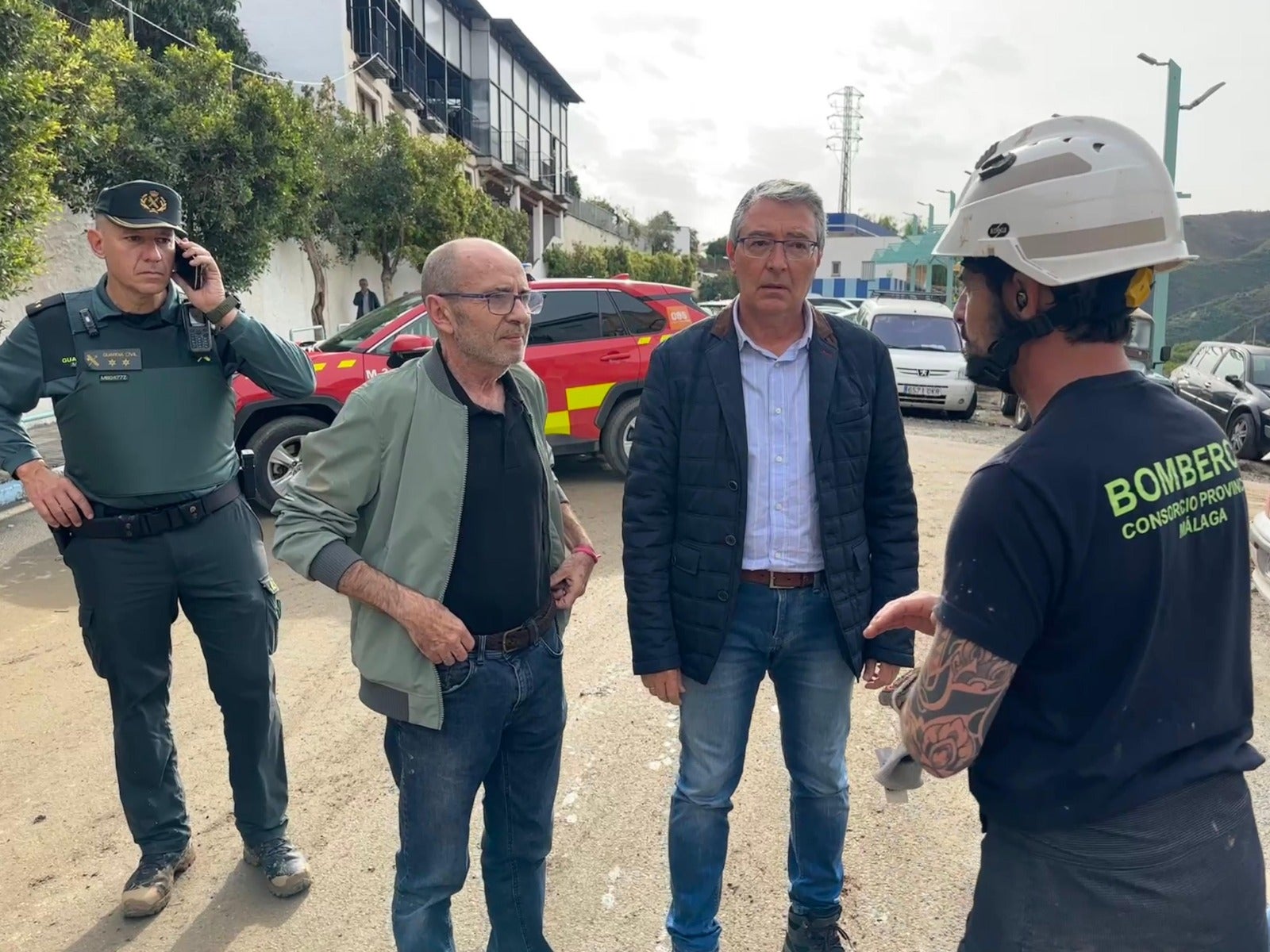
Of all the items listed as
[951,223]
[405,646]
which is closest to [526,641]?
[405,646]

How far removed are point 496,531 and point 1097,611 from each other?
4.52 feet

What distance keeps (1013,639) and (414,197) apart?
20857 mm

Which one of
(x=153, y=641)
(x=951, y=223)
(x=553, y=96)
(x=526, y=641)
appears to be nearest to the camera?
(x=951, y=223)

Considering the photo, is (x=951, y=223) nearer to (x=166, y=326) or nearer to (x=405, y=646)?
(x=405, y=646)

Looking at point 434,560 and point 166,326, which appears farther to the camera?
point 166,326

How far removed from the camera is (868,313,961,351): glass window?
48.9ft

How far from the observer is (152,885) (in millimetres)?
2812

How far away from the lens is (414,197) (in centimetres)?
2045

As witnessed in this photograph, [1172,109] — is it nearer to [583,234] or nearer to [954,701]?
[954,701]

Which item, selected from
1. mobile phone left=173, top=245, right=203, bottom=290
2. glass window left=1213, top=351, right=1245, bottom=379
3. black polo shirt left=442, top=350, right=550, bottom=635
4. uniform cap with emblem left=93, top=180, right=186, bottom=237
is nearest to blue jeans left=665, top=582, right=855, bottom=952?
black polo shirt left=442, top=350, right=550, bottom=635

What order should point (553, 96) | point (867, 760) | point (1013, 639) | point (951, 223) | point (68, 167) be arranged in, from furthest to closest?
point (553, 96)
point (68, 167)
point (867, 760)
point (951, 223)
point (1013, 639)

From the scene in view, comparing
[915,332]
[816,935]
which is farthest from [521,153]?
[816,935]

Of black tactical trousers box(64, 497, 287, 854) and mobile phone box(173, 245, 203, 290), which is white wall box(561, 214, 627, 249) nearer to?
mobile phone box(173, 245, 203, 290)

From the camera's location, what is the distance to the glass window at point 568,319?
812 cm
